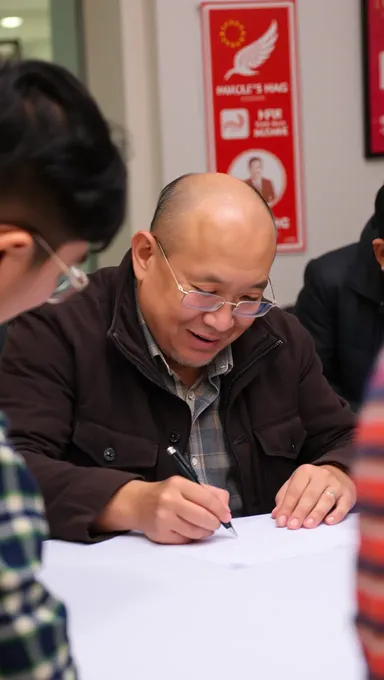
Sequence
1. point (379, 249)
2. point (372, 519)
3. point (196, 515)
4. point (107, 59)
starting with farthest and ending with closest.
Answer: point (107, 59) < point (379, 249) < point (196, 515) < point (372, 519)

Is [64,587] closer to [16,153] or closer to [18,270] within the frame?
[18,270]

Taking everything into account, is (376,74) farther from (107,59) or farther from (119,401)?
(119,401)

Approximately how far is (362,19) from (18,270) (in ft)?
9.17

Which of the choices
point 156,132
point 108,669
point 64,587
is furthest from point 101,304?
point 156,132

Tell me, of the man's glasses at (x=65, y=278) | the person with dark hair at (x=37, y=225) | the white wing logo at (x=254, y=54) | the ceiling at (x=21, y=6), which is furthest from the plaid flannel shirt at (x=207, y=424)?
the ceiling at (x=21, y=6)

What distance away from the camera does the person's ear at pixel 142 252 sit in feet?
6.18

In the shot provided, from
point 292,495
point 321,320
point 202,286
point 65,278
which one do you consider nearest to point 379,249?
point 321,320

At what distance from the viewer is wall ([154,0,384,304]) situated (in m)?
3.28

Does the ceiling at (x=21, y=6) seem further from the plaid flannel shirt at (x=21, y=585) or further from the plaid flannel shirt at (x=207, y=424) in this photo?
the plaid flannel shirt at (x=21, y=585)

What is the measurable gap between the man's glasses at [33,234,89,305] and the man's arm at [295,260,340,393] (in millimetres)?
1761

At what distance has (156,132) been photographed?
3.37 m

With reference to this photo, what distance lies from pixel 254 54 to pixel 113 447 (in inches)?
76.9

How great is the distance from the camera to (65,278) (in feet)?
3.54

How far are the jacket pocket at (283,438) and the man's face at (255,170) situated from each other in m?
1.54
